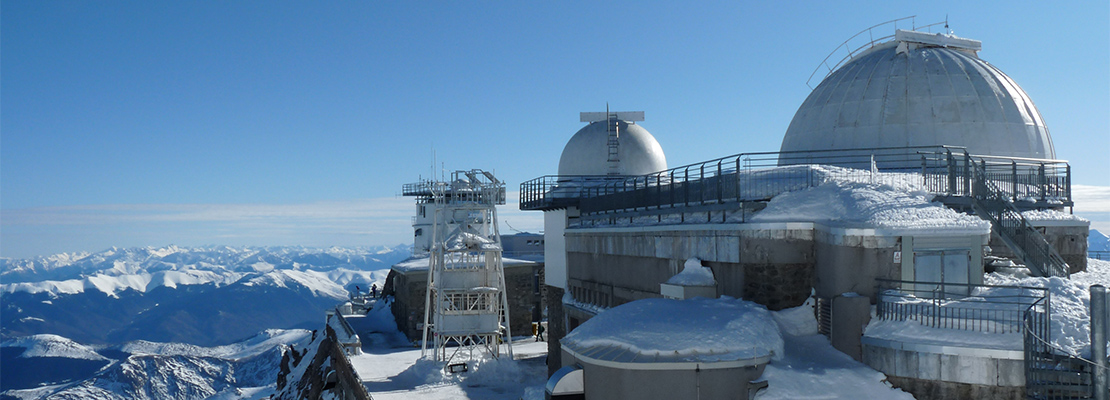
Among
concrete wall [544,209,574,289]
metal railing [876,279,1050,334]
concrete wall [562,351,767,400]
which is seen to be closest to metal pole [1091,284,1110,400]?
metal railing [876,279,1050,334]

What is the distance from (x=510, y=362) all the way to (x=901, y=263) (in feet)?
65.0

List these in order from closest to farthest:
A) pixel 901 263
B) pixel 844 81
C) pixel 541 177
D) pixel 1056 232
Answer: pixel 901 263, pixel 1056 232, pixel 844 81, pixel 541 177

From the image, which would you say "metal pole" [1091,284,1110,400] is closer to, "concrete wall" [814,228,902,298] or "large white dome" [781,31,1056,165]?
"concrete wall" [814,228,902,298]

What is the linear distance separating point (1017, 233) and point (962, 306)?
553 centimetres

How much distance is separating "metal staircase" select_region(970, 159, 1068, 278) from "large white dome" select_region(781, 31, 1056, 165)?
7.54m

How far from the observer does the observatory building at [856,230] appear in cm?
1360

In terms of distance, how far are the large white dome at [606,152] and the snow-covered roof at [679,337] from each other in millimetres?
22427

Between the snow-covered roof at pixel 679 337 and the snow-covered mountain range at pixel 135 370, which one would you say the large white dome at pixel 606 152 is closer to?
the snow-covered roof at pixel 679 337

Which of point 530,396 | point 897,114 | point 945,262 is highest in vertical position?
point 897,114

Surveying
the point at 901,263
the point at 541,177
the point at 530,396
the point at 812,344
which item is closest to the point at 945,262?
the point at 901,263

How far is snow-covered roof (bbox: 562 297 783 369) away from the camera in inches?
534

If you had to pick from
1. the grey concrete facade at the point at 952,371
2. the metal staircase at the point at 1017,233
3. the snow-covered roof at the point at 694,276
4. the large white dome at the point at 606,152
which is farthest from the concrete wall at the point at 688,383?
the large white dome at the point at 606,152

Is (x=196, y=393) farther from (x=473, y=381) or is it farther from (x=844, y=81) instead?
(x=844, y=81)

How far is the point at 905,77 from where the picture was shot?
2631 cm
